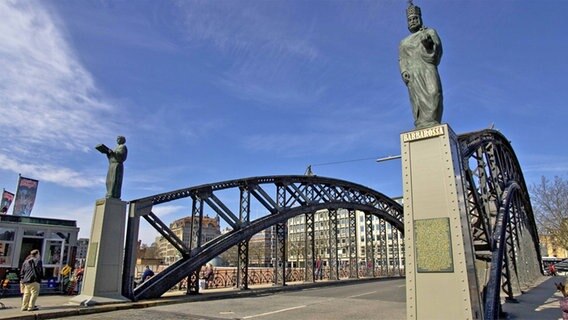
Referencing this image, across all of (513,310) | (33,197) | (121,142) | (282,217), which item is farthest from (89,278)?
(33,197)

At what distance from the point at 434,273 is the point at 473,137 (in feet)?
29.9

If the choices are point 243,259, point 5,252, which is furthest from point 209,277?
point 5,252

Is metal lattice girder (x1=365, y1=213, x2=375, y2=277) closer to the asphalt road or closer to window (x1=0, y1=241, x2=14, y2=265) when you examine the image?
the asphalt road

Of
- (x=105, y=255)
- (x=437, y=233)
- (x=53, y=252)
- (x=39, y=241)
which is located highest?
(x=39, y=241)

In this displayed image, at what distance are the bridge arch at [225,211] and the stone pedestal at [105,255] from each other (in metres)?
0.82

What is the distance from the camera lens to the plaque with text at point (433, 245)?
5.95 meters

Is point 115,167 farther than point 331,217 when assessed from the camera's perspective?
No

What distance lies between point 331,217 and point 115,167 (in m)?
19.8

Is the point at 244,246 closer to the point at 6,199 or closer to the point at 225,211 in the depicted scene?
the point at 225,211

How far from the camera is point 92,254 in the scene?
47.8ft

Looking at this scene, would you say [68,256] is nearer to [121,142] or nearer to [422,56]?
[121,142]

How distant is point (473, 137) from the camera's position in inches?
534

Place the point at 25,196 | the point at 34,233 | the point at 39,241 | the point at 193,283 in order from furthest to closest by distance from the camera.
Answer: the point at 25,196
the point at 39,241
the point at 193,283
the point at 34,233

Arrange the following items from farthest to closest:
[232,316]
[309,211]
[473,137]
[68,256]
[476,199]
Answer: [309,211], [68,256], [473,137], [232,316], [476,199]
